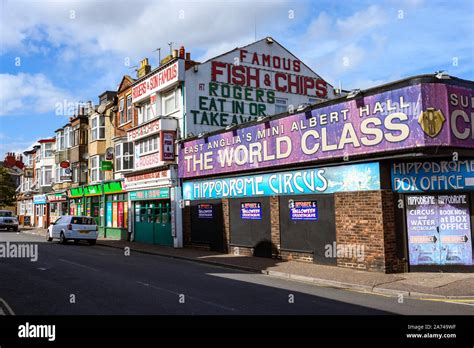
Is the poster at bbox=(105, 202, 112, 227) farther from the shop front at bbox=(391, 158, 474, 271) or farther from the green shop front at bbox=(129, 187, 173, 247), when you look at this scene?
the shop front at bbox=(391, 158, 474, 271)

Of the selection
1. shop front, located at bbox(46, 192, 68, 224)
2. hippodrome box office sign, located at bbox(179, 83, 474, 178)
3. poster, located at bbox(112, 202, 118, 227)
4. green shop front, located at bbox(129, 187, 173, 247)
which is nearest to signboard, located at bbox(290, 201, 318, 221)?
hippodrome box office sign, located at bbox(179, 83, 474, 178)

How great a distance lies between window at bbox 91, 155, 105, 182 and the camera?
35.3 m

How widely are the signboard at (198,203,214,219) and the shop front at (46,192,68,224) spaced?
2515cm

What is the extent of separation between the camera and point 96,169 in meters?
36.0

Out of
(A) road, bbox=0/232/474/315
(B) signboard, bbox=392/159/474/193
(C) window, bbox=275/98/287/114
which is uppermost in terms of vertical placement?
(C) window, bbox=275/98/287/114

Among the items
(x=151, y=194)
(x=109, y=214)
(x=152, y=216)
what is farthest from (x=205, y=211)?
(x=109, y=214)

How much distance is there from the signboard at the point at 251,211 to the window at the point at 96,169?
19084mm

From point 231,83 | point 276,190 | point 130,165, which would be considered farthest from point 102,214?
point 276,190

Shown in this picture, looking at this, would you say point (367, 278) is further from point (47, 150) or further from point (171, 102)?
point (47, 150)

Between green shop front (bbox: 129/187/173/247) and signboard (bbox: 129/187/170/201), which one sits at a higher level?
signboard (bbox: 129/187/170/201)

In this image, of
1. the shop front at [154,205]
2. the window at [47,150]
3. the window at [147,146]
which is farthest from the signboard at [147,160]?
the window at [47,150]
